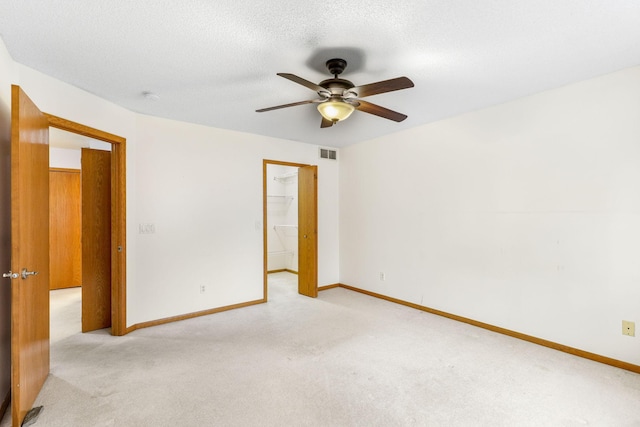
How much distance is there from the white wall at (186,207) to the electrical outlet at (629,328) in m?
3.90

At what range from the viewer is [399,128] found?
418 centimetres

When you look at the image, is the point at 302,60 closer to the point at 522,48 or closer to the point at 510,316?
the point at 522,48

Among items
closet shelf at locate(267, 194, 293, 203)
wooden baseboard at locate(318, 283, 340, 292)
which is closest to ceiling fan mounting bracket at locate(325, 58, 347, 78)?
wooden baseboard at locate(318, 283, 340, 292)

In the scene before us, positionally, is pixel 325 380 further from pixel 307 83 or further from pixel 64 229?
pixel 64 229

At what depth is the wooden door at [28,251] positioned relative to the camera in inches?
71.1

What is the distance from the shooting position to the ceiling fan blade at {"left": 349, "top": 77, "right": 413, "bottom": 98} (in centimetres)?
195

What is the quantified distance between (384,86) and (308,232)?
3.19m

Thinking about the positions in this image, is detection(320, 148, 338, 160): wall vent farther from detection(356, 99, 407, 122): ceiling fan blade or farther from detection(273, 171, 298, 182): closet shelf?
detection(356, 99, 407, 122): ceiling fan blade

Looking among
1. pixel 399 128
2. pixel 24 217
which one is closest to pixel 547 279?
pixel 399 128

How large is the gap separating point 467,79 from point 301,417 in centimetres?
292

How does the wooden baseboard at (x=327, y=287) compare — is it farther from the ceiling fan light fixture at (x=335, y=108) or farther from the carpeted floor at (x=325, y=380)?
the ceiling fan light fixture at (x=335, y=108)

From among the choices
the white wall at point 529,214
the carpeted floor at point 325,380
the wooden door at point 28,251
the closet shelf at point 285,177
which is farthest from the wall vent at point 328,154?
the wooden door at point 28,251

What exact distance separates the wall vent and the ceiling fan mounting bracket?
2869 mm

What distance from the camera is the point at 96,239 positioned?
3445mm
